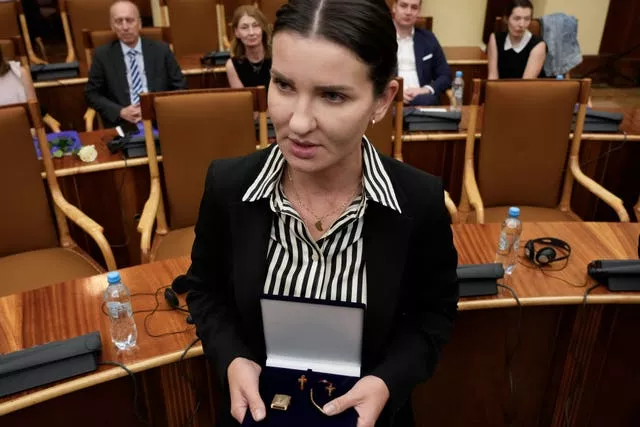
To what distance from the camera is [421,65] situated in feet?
12.2

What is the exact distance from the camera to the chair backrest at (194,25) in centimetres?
450

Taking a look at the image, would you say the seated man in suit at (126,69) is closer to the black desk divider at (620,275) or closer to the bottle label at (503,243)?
the bottle label at (503,243)

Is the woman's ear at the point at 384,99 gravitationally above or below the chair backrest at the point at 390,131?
above

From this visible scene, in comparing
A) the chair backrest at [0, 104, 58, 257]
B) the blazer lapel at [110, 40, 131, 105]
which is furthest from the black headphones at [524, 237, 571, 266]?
the blazer lapel at [110, 40, 131, 105]

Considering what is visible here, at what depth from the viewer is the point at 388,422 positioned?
1.07m

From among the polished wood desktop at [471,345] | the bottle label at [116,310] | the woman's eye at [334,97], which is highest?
the woman's eye at [334,97]

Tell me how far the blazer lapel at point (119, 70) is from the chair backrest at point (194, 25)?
1.20 metres

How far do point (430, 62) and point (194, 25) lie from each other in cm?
199

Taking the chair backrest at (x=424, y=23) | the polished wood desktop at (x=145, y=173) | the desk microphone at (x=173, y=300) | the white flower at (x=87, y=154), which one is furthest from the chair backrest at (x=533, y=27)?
the desk microphone at (x=173, y=300)

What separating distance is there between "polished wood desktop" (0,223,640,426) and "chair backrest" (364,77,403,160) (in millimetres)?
804

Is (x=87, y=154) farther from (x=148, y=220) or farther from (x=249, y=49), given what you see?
(x=249, y=49)

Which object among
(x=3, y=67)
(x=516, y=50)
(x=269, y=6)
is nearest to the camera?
(x=3, y=67)

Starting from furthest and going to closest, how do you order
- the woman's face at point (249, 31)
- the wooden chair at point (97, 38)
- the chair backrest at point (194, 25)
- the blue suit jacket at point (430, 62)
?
the chair backrest at point (194, 25) → the blue suit jacket at point (430, 62) → the wooden chair at point (97, 38) → the woman's face at point (249, 31)

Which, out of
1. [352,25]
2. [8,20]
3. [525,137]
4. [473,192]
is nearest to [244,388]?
[352,25]
